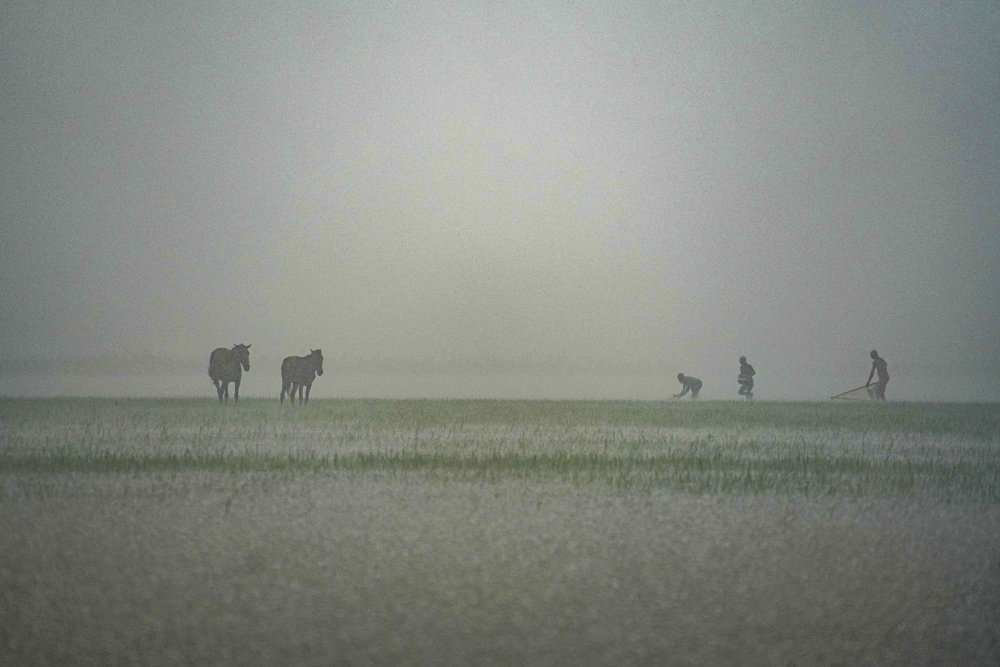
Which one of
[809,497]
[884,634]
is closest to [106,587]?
[884,634]

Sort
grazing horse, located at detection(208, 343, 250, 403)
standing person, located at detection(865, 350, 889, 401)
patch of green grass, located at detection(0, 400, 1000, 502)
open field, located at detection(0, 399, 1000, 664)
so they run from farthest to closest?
1. standing person, located at detection(865, 350, 889, 401)
2. grazing horse, located at detection(208, 343, 250, 403)
3. patch of green grass, located at detection(0, 400, 1000, 502)
4. open field, located at detection(0, 399, 1000, 664)

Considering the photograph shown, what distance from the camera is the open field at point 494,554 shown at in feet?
7.84

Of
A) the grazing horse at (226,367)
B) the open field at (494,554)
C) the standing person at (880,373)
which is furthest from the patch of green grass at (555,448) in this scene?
the standing person at (880,373)

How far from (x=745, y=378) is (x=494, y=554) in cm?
1516

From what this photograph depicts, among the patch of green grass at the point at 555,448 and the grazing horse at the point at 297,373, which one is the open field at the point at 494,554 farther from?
the grazing horse at the point at 297,373

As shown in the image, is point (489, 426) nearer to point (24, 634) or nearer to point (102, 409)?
point (102, 409)

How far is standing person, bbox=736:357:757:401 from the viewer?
696 inches

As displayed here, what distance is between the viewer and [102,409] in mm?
11242

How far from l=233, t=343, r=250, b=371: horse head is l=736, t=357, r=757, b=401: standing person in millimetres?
9042

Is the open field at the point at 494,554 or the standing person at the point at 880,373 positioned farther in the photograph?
the standing person at the point at 880,373

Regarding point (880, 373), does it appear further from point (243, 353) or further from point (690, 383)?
point (243, 353)

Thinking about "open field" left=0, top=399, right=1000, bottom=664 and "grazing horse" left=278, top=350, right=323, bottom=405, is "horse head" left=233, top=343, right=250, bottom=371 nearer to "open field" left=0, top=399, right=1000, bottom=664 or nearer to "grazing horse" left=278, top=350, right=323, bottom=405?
"grazing horse" left=278, top=350, right=323, bottom=405

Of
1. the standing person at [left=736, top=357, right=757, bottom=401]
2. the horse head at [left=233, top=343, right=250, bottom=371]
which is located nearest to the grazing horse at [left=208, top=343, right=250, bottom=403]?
the horse head at [left=233, top=343, right=250, bottom=371]

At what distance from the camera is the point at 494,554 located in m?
3.31
